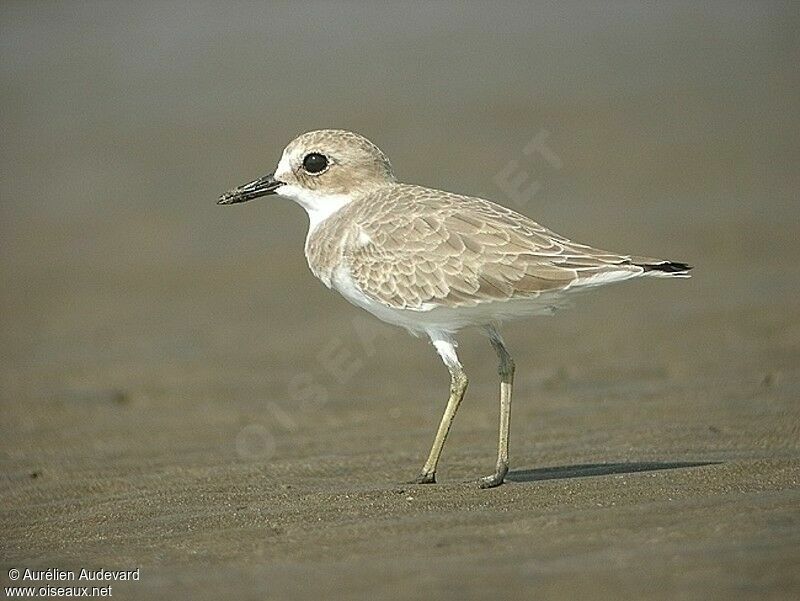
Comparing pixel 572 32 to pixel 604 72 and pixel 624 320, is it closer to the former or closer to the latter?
pixel 604 72

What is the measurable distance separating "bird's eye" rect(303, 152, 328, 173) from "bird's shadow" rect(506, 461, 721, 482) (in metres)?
2.11

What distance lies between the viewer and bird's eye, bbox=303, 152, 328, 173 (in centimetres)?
797

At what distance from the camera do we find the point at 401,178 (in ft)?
51.2

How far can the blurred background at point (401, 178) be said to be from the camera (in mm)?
8828

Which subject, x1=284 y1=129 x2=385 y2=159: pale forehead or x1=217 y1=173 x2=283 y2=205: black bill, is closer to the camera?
x1=284 y1=129 x2=385 y2=159: pale forehead

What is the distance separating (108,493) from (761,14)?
57.3 feet

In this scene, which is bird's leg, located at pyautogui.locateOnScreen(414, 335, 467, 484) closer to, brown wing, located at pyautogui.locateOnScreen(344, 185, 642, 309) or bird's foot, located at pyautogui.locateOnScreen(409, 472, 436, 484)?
bird's foot, located at pyautogui.locateOnScreen(409, 472, 436, 484)

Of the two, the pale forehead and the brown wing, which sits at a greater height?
the pale forehead

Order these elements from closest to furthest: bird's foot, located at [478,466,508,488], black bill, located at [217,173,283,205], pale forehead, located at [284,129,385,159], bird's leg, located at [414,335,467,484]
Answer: bird's foot, located at [478,466,508,488] < bird's leg, located at [414,335,467,484] < pale forehead, located at [284,129,385,159] < black bill, located at [217,173,283,205]

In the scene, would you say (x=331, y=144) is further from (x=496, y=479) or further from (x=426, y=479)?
(x=496, y=479)

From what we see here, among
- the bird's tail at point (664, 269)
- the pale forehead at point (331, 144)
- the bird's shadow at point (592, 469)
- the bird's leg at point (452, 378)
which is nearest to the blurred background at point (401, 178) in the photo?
the bird's shadow at point (592, 469)

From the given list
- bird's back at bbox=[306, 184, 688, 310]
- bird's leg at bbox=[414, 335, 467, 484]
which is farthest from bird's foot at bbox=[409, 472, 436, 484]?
bird's back at bbox=[306, 184, 688, 310]

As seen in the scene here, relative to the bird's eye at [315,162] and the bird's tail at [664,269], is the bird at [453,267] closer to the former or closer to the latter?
the bird's tail at [664,269]

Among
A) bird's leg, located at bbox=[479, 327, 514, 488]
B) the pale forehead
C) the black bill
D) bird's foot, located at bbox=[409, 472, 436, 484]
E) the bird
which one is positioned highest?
the pale forehead
